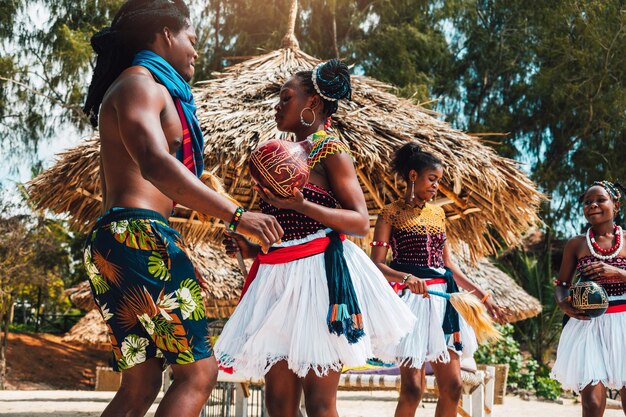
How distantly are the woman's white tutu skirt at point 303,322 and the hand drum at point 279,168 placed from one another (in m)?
0.48

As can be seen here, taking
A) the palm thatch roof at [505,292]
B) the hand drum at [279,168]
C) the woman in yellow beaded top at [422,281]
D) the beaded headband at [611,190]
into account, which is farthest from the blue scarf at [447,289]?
the palm thatch roof at [505,292]

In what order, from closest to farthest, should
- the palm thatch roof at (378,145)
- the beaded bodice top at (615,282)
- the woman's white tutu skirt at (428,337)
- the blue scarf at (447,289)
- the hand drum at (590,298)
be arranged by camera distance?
1. the woman's white tutu skirt at (428,337)
2. the blue scarf at (447,289)
3. the hand drum at (590,298)
4. the beaded bodice top at (615,282)
5. the palm thatch roof at (378,145)

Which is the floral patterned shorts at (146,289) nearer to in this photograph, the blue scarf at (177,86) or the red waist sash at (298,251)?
the blue scarf at (177,86)

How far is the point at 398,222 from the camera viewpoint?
17.6ft

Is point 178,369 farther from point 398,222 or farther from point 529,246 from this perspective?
point 529,246

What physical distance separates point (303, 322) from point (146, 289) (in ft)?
3.34

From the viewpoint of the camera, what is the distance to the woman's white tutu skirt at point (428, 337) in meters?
4.99

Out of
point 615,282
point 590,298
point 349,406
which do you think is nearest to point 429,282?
point 590,298

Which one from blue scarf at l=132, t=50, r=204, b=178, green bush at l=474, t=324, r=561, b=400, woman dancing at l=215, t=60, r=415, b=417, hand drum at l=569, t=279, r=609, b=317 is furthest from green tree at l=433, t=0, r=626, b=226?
blue scarf at l=132, t=50, r=204, b=178

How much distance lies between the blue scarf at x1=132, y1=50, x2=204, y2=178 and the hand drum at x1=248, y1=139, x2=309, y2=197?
1.05ft

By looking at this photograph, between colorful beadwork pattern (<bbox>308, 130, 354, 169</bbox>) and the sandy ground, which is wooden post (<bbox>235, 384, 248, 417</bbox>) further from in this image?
colorful beadwork pattern (<bbox>308, 130, 354, 169</bbox>)

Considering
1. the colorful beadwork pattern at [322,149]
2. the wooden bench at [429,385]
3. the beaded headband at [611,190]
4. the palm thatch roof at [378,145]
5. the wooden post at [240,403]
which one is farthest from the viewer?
the wooden post at [240,403]

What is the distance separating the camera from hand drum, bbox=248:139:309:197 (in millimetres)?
3264

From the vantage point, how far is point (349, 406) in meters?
11.9
